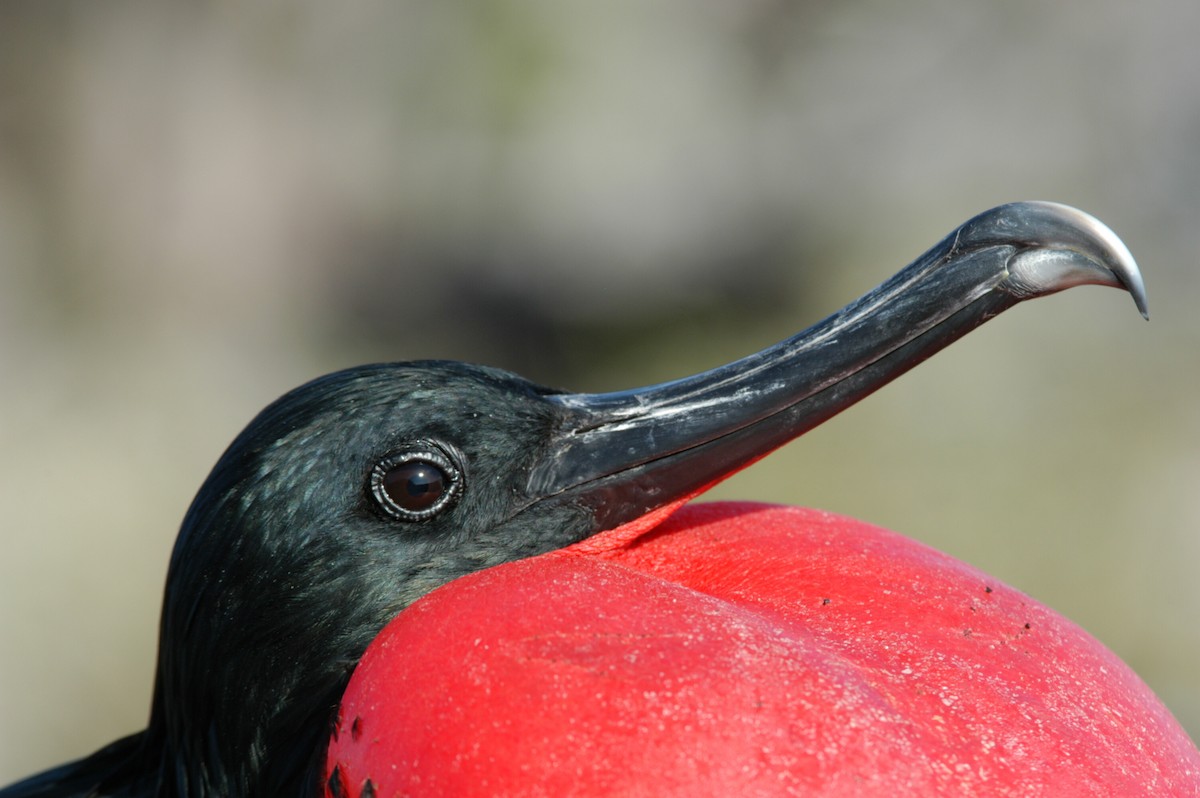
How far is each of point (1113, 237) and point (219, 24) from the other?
12.9 ft

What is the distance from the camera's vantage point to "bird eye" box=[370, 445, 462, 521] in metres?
1.17

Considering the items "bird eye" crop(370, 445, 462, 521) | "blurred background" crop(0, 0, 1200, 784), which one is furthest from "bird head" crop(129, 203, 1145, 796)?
"blurred background" crop(0, 0, 1200, 784)

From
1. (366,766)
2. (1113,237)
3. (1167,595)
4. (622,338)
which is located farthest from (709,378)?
(622,338)

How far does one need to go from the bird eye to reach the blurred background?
2692 millimetres

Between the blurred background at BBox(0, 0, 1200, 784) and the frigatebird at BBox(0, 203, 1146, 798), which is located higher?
the blurred background at BBox(0, 0, 1200, 784)

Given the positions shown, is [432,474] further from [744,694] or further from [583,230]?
[583,230]

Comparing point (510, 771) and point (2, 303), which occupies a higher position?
point (2, 303)

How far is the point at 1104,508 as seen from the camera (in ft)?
12.2

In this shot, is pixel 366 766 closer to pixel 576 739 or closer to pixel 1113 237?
pixel 576 739

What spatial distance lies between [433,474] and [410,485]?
0.03 m

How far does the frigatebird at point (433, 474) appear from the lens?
1145 mm

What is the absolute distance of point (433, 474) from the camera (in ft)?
3.90

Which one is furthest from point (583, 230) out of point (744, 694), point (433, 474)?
point (744, 694)

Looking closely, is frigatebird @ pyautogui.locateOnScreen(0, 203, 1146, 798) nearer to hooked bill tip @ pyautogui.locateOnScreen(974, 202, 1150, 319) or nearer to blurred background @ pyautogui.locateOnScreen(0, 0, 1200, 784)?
hooked bill tip @ pyautogui.locateOnScreen(974, 202, 1150, 319)
